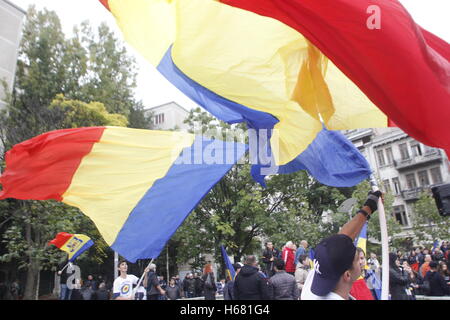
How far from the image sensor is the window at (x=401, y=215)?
136ft

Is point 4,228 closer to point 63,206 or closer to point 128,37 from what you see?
point 63,206

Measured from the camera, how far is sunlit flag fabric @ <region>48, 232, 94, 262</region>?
1170 cm

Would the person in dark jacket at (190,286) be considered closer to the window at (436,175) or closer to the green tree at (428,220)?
the green tree at (428,220)

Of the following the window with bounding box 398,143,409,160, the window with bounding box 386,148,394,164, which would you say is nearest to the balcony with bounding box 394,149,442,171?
the window with bounding box 398,143,409,160

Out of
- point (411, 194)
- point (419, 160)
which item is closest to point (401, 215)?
point (411, 194)

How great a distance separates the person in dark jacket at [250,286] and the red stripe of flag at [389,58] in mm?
4169

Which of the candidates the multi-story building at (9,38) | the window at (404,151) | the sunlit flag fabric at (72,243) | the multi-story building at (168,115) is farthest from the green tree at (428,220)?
the multi-story building at (9,38)

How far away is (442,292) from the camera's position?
27.7ft

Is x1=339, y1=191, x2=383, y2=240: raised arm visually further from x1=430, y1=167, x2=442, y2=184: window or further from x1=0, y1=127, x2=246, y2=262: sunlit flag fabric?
x1=430, y1=167, x2=442, y2=184: window

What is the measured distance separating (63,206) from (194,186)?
47.8ft

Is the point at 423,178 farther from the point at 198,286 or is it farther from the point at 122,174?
the point at 122,174

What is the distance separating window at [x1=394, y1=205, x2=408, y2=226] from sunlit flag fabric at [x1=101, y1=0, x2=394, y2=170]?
4214 centimetres

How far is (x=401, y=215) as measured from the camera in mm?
41906
